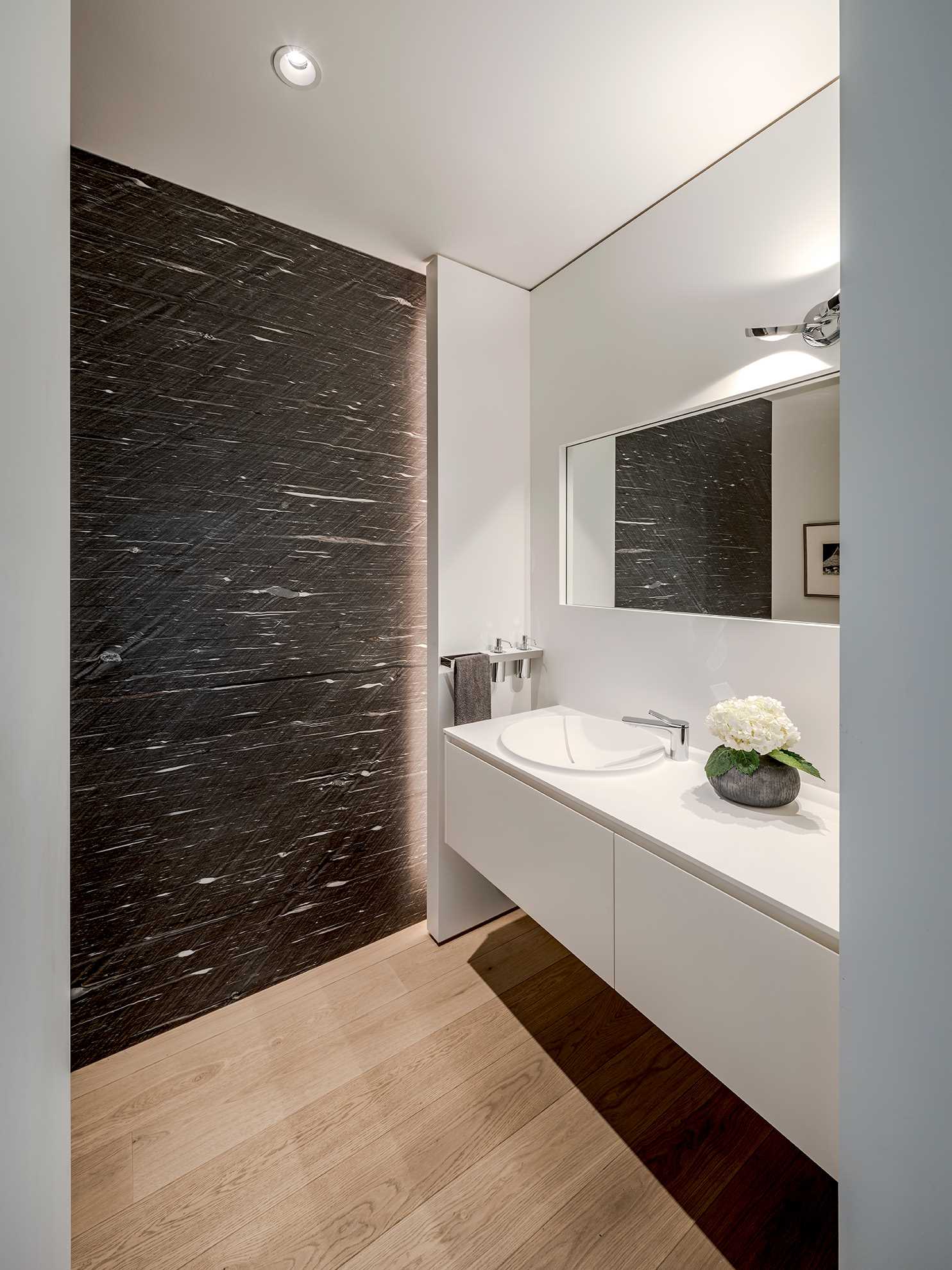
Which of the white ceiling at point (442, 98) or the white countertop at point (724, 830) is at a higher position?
the white ceiling at point (442, 98)

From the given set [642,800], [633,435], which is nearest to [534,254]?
[633,435]

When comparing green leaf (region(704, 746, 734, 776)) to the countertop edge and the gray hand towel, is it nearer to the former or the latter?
the countertop edge

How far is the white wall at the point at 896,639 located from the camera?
532mm

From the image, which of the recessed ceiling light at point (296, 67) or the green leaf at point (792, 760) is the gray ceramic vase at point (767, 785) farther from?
the recessed ceiling light at point (296, 67)

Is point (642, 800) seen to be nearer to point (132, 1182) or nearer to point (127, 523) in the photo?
point (132, 1182)

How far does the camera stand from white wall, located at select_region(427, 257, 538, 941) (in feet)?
6.70

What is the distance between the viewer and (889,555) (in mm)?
578

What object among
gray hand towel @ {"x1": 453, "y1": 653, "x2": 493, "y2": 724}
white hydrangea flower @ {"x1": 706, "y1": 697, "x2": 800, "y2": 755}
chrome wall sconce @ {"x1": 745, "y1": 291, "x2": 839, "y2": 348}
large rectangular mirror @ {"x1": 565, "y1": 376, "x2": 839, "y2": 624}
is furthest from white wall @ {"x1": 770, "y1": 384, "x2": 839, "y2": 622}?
gray hand towel @ {"x1": 453, "y1": 653, "x2": 493, "y2": 724}

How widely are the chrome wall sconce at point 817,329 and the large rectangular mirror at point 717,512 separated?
10cm

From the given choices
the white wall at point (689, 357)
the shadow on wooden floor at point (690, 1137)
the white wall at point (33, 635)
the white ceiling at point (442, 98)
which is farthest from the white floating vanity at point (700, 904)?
the white ceiling at point (442, 98)

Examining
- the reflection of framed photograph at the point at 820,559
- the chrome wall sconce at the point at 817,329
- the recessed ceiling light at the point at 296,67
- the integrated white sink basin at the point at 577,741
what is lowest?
the integrated white sink basin at the point at 577,741

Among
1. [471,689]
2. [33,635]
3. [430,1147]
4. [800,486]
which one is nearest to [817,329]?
[800,486]

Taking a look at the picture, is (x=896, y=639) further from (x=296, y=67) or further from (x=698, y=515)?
A: (x=296, y=67)

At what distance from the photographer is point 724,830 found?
1222 mm
